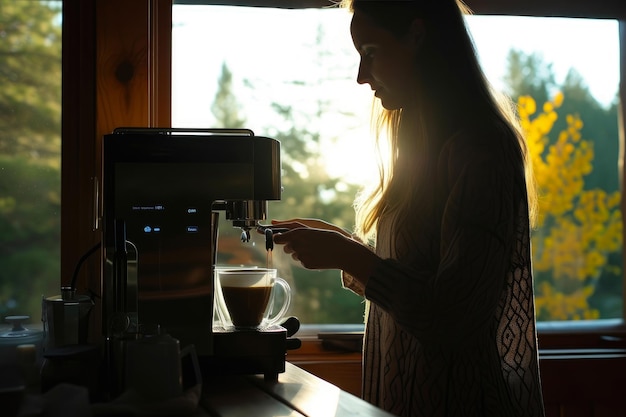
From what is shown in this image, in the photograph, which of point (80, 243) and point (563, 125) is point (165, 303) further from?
point (563, 125)

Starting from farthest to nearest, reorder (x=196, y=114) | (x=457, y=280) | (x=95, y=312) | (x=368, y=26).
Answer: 1. (x=196, y=114)
2. (x=95, y=312)
3. (x=368, y=26)
4. (x=457, y=280)

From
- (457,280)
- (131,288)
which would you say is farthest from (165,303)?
(457,280)

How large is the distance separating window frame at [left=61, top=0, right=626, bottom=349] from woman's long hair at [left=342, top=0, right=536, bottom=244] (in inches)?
27.8

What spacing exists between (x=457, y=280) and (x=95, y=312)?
110 cm

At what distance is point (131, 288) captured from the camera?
4.30 feet

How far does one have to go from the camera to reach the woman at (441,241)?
4.29 feet

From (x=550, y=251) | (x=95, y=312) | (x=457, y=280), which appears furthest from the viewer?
(x=550, y=251)

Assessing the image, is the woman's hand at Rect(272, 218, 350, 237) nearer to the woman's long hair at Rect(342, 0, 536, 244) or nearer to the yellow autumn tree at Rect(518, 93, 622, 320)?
the woman's long hair at Rect(342, 0, 536, 244)

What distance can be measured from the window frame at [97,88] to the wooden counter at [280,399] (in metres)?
0.81

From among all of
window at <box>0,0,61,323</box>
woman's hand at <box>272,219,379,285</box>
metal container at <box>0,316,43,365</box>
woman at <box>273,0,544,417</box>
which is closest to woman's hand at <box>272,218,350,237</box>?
woman at <box>273,0,544,417</box>

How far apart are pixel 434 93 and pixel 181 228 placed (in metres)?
0.58

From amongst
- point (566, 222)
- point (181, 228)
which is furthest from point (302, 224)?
point (566, 222)

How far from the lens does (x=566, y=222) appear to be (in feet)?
7.70

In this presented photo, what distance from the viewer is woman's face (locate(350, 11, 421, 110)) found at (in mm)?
1528
